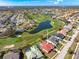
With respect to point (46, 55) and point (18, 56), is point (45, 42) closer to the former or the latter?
point (46, 55)

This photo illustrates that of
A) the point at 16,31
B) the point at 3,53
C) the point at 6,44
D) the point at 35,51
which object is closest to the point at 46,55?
the point at 35,51

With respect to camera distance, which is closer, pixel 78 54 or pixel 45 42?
pixel 78 54

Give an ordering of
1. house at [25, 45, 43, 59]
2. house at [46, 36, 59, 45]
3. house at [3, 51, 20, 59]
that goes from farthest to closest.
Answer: house at [46, 36, 59, 45], house at [25, 45, 43, 59], house at [3, 51, 20, 59]

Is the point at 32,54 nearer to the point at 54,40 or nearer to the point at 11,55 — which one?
the point at 11,55

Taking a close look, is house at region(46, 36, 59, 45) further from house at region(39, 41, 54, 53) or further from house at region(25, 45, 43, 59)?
house at region(25, 45, 43, 59)

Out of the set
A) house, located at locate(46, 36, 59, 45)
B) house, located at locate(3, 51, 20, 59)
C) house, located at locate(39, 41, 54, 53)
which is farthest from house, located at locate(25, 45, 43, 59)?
house, located at locate(46, 36, 59, 45)

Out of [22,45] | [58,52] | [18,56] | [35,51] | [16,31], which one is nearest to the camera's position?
[18,56]

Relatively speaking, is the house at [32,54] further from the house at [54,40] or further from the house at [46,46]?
the house at [54,40]

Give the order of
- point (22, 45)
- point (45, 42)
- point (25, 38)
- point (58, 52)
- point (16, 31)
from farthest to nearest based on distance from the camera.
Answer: point (16, 31), point (25, 38), point (45, 42), point (22, 45), point (58, 52)
